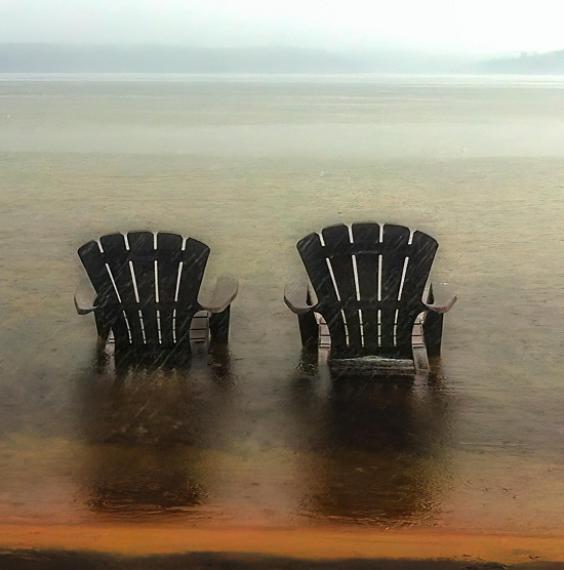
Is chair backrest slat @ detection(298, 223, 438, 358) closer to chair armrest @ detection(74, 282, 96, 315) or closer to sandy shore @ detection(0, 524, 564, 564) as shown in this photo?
chair armrest @ detection(74, 282, 96, 315)

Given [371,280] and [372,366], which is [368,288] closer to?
[371,280]

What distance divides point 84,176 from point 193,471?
8674mm

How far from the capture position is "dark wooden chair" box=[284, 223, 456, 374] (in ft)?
13.5

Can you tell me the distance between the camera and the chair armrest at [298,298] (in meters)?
4.05

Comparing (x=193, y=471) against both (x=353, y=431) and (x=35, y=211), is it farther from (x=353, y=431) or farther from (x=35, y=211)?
(x=35, y=211)

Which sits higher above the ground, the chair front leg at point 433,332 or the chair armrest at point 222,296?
the chair armrest at point 222,296

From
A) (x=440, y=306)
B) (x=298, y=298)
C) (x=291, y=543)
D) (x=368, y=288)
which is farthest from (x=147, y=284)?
(x=291, y=543)

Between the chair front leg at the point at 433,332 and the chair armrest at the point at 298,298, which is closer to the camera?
the chair armrest at the point at 298,298

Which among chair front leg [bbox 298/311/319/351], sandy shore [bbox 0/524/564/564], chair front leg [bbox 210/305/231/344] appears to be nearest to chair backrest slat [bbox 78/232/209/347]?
chair front leg [bbox 210/305/231/344]


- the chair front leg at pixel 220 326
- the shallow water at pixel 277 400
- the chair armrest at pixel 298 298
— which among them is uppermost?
the chair armrest at pixel 298 298

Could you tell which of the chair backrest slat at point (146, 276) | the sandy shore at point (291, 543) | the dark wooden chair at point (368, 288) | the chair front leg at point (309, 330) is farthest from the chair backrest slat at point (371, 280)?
the sandy shore at point (291, 543)

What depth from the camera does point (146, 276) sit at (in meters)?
4.13

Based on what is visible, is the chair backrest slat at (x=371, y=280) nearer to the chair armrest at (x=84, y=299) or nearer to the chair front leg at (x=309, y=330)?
the chair front leg at (x=309, y=330)

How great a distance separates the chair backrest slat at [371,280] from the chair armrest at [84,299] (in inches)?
40.8
